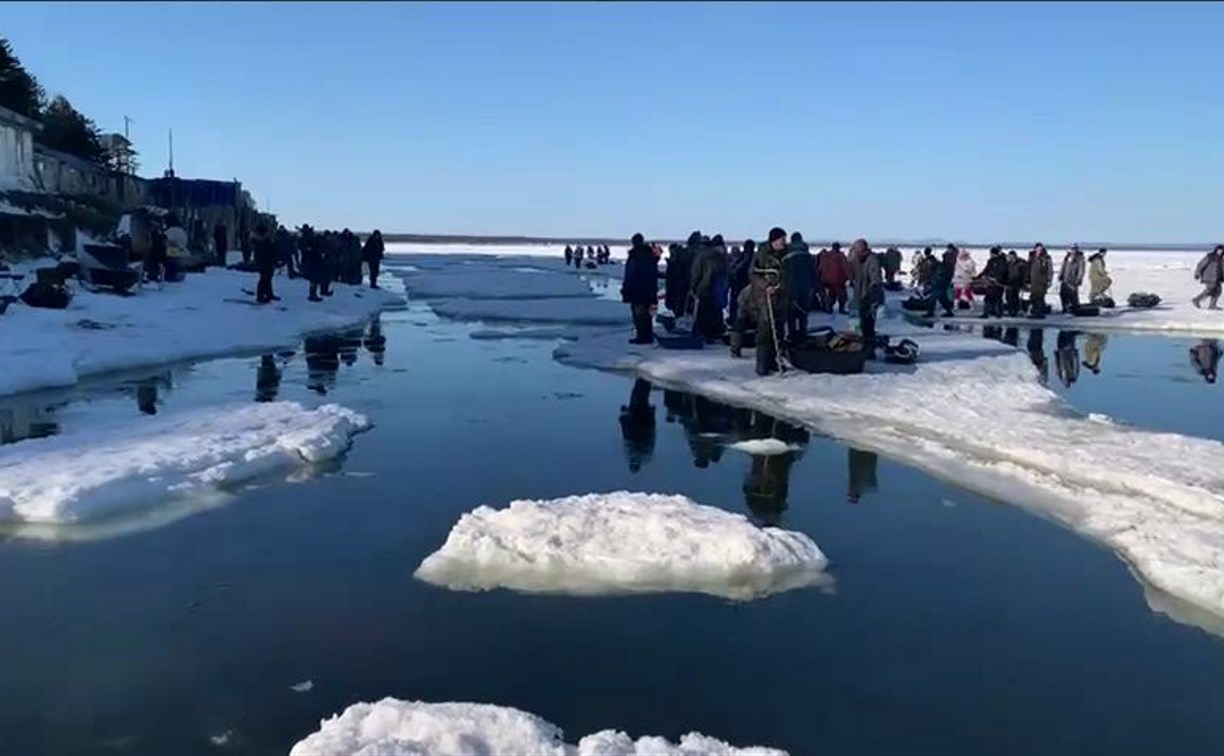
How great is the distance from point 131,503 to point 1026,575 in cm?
624

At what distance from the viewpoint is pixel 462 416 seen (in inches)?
464

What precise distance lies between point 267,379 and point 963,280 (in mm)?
20531

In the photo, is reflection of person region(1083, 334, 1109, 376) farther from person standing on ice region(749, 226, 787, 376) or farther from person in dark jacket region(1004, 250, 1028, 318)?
person standing on ice region(749, 226, 787, 376)

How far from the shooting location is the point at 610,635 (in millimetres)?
5320

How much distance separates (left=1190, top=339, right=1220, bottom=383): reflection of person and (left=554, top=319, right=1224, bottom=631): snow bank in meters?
2.91

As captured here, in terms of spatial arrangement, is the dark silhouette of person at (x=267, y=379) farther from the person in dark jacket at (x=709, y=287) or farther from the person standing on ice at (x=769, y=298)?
the person in dark jacket at (x=709, y=287)

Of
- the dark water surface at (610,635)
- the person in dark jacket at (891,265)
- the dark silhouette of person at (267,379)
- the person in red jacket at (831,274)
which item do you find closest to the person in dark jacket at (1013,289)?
the person in red jacket at (831,274)

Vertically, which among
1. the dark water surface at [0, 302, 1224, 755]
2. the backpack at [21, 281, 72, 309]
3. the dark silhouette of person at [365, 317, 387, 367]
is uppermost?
the backpack at [21, 281, 72, 309]

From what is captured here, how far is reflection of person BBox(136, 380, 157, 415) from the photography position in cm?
1212

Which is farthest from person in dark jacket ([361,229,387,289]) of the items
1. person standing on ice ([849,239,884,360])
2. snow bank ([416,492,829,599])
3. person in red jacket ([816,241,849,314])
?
snow bank ([416,492,829,599])

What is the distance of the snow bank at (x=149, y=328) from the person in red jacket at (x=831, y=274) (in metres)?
11.1

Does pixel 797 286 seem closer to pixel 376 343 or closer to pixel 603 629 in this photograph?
pixel 376 343

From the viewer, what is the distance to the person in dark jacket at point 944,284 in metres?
26.8

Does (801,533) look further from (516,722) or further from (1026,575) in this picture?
(516,722)
